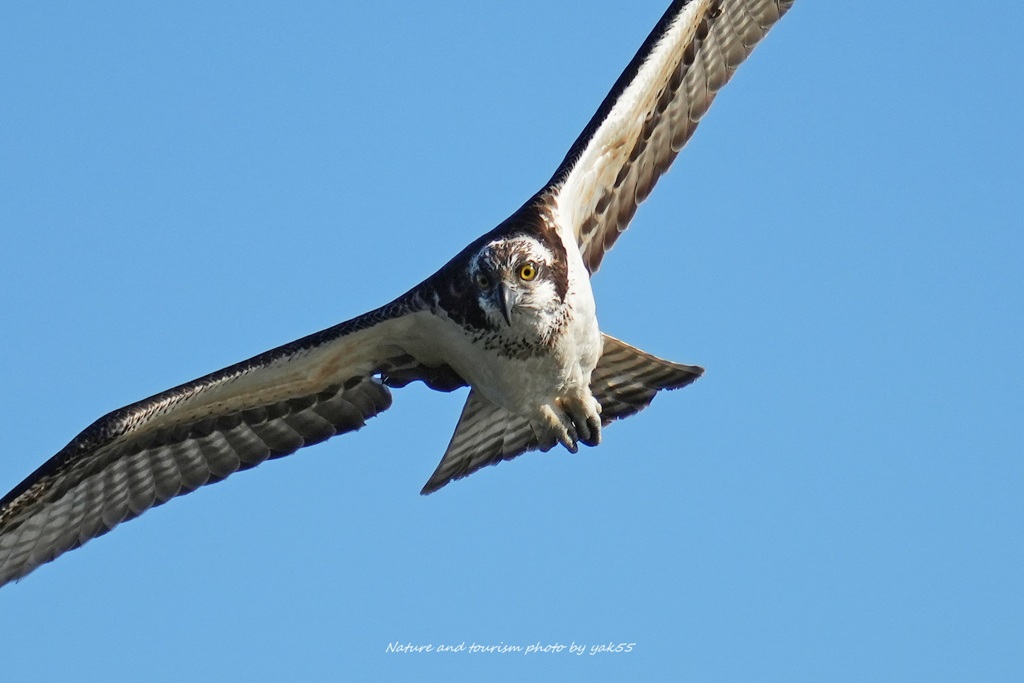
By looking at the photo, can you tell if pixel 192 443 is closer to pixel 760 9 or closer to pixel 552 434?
pixel 552 434

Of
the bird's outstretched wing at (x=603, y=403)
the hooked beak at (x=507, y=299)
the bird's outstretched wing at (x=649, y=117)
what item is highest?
Answer: the bird's outstretched wing at (x=649, y=117)

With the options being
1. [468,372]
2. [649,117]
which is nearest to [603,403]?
[468,372]

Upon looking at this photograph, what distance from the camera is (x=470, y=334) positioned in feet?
35.4

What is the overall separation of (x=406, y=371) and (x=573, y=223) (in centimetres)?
158

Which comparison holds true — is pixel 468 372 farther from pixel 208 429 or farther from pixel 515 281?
pixel 208 429

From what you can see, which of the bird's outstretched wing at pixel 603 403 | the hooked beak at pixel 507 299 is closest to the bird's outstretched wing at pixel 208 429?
the bird's outstretched wing at pixel 603 403

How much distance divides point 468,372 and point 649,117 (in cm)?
219

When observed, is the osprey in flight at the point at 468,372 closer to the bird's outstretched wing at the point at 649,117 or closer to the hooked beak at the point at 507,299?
the bird's outstretched wing at the point at 649,117

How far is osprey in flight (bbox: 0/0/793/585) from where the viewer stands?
10.9 metres

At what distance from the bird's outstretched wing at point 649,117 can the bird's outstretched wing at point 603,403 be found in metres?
0.77

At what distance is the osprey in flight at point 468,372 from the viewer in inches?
431

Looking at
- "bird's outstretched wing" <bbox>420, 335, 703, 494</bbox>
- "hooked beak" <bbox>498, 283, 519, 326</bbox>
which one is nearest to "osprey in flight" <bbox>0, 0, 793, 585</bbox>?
"bird's outstretched wing" <bbox>420, 335, 703, 494</bbox>

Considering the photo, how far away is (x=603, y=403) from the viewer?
1187 cm

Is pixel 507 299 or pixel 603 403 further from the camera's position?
pixel 603 403
